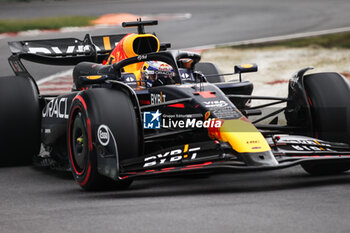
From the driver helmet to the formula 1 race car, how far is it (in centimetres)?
1

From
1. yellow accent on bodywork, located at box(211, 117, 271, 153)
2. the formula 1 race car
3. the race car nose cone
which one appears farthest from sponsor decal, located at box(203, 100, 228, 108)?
the race car nose cone

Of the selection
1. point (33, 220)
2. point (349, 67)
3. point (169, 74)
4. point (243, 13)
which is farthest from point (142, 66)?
point (243, 13)

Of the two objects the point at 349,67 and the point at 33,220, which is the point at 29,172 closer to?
the point at 33,220

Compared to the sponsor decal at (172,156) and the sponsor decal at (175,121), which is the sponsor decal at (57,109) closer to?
the sponsor decal at (175,121)

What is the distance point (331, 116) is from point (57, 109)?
9.91ft

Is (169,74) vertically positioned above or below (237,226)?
above

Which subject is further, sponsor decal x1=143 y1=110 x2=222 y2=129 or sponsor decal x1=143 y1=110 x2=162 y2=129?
sponsor decal x1=143 y1=110 x2=162 y2=129

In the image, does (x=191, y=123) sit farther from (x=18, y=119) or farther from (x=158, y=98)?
(x=18, y=119)

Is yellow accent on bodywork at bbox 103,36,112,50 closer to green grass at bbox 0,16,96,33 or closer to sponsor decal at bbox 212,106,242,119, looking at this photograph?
sponsor decal at bbox 212,106,242,119

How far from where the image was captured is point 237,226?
545 cm

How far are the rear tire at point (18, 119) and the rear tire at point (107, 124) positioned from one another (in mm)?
1920

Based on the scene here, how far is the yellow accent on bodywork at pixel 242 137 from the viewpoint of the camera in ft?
22.2

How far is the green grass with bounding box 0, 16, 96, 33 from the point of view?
1020 inches

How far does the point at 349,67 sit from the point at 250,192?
33.5 ft
